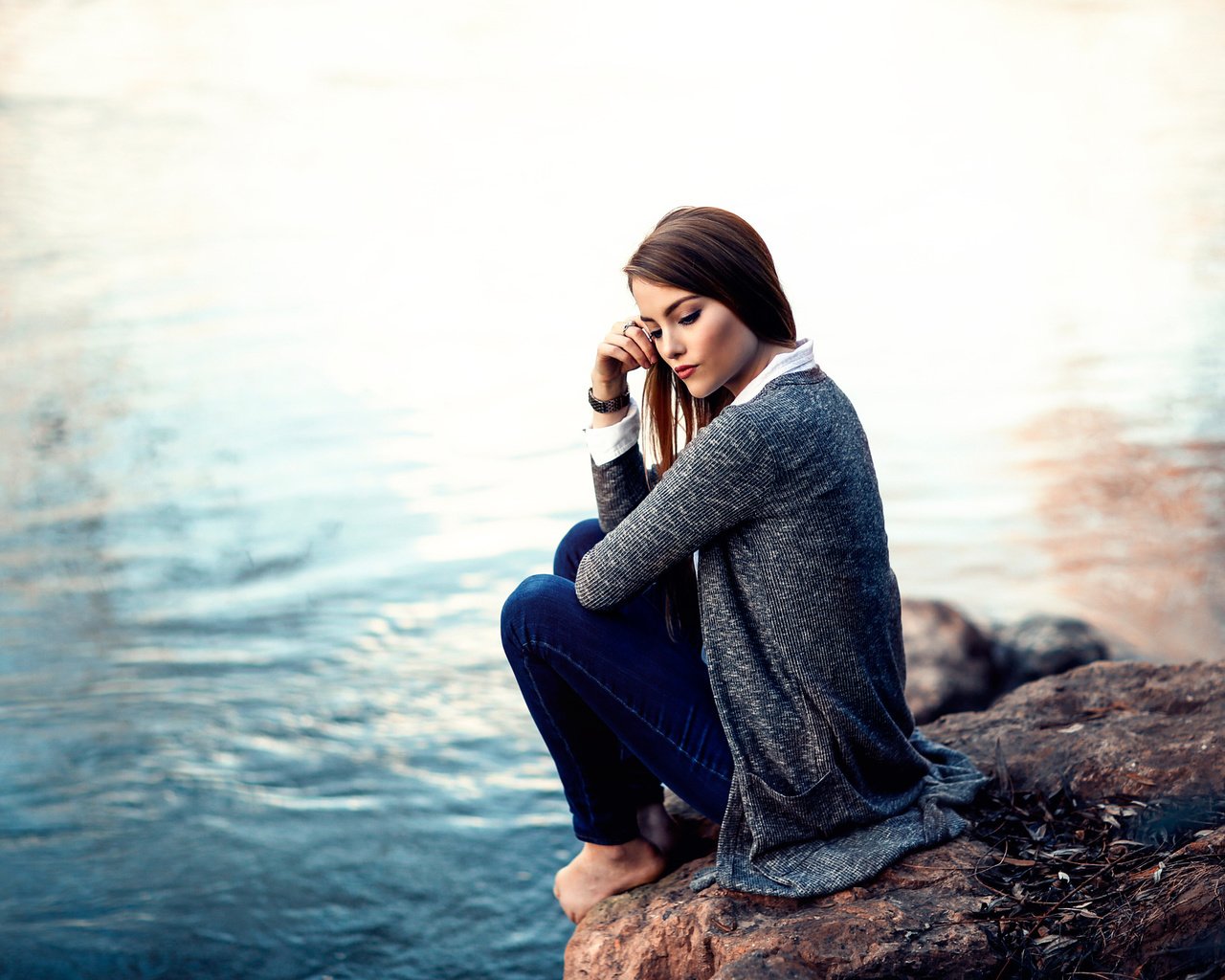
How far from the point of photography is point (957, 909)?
2.19m

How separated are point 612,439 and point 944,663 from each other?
95.6 inches

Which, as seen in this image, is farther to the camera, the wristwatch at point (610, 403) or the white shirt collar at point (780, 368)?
the wristwatch at point (610, 403)

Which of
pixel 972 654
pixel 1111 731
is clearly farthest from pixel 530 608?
pixel 972 654

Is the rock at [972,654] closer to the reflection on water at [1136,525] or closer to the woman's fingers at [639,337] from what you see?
the reflection on water at [1136,525]

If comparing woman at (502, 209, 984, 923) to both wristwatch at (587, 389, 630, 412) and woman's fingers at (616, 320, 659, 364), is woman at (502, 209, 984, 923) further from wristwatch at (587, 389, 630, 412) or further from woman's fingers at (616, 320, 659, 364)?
wristwatch at (587, 389, 630, 412)

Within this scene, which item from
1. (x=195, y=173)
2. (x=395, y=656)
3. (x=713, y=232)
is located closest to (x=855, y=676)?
(x=713, y=232)

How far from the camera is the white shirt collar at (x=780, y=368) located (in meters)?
2.29

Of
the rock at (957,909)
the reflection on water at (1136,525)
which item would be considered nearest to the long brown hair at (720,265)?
the rock at (957,909)

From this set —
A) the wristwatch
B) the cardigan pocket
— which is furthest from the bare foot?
the wristwatch

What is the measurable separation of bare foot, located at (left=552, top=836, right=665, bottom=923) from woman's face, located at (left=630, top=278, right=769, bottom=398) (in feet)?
3.13

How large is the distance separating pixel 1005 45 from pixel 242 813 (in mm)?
15907

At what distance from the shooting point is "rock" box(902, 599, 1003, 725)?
4516mm

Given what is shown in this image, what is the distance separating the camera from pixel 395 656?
585 cm

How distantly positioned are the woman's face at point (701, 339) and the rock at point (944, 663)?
91.8 inches
